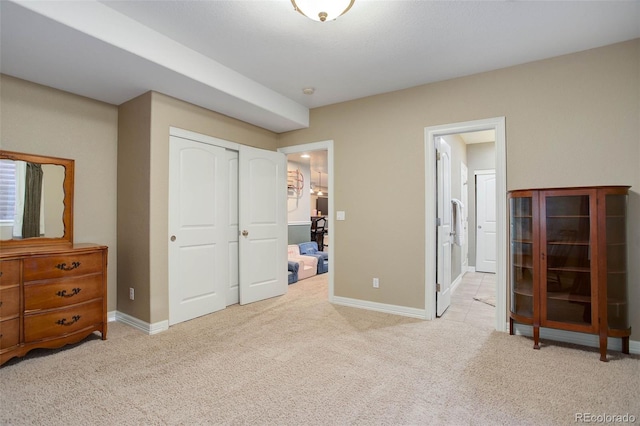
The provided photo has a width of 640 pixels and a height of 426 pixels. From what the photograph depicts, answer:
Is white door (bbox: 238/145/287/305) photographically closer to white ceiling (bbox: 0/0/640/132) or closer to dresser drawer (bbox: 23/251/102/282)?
white ceiling (bbox: 0/0/640/132)

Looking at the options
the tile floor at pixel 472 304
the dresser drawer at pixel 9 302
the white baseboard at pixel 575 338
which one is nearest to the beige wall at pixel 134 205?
the dresser drawer at pixel 9 302

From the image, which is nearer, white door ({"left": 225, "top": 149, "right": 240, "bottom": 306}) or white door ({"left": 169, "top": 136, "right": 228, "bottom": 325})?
white door ({"left": 169, "top": 136, "right": 228, "bottom": 325})

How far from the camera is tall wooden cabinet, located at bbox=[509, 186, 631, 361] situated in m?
2.39

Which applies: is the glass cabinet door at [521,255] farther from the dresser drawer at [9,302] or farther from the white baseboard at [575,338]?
the dresser drawer at [9,302]

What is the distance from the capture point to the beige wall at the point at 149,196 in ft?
9.66

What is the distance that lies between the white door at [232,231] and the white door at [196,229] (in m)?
0.09

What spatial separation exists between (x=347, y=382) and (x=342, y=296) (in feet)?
5.95

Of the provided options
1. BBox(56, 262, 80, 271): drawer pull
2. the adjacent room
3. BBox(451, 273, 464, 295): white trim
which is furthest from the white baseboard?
BBox(56, 262, 80, 271): drawer pull

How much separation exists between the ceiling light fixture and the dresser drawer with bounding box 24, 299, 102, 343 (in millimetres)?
2881

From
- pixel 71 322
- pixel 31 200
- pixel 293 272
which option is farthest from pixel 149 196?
pixel 293 272

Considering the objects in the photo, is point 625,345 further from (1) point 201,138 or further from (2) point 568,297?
(1) point 201,138

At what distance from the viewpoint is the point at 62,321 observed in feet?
8.22

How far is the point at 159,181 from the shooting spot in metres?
3.01

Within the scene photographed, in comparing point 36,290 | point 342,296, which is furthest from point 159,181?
point 342,296
